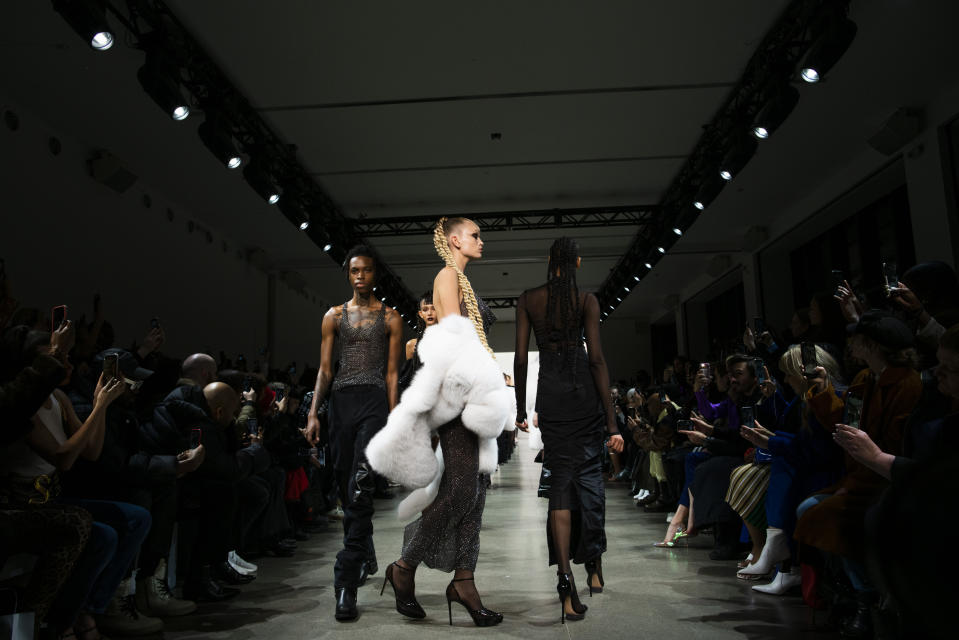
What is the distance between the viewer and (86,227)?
6.77 m

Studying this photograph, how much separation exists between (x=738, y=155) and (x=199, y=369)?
4840 millimetres

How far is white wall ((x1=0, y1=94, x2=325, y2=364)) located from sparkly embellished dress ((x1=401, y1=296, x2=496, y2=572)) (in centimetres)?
461

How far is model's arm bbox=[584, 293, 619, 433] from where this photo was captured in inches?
111

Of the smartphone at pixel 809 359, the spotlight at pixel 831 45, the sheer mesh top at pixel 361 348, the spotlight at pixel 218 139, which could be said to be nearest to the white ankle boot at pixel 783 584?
the smartphone at pixel 809 359

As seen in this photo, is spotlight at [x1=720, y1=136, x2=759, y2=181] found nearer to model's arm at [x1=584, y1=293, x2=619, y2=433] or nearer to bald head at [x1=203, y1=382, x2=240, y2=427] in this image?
model's arm at [x1=584, y1=293, x2=619, y2=433]

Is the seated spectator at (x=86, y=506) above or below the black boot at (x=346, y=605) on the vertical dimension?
above

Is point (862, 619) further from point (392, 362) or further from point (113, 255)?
point (113, 255)

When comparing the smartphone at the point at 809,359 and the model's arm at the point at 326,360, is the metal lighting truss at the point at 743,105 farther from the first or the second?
the model's arm at the point at 326,360

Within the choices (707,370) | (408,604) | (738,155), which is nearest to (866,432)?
(408,604)

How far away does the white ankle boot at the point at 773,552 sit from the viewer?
3070mm

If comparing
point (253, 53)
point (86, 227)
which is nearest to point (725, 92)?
point (253, 53)

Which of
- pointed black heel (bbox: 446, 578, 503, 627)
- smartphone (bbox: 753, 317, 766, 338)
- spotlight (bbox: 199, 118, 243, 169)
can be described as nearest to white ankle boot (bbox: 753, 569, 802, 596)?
pointed black heel (bbox: 446, 578, 503, 627)

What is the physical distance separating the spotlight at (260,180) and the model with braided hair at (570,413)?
4401 millimetres

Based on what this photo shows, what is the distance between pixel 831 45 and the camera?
4.61 metres
